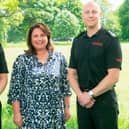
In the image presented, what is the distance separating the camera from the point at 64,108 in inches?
161

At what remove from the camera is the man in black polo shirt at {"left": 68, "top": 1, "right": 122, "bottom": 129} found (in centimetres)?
382

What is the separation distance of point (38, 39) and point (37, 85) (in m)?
0.43

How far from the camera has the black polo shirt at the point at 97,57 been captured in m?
3.82

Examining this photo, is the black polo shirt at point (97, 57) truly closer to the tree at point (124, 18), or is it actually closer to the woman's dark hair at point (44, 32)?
the woman's dark hair at point (44, 32)

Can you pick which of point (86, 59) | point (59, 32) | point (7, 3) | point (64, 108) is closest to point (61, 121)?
point (64, 108)

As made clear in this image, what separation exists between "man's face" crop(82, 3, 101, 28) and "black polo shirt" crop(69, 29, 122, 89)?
10 centimetres

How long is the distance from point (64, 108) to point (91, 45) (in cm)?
70

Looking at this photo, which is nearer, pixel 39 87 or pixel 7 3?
pixel 39 87

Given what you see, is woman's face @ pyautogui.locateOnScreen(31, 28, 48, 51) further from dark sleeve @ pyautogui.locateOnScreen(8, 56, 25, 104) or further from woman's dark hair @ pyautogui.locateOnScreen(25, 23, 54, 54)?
dark sleeve @ pyautogui.locateOnScreen(8, 56, 25, 104)

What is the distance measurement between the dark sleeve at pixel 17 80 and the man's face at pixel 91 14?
0.73 m

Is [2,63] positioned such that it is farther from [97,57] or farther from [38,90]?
[97,57]

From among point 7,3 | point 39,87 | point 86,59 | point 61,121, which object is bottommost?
point 61,121

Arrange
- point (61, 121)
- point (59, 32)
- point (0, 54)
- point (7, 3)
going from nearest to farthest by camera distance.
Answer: point (0, 54)
point (61, 121)
point (7, 3)
point (59, 32)

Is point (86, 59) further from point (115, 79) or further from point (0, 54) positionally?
point (0, 54)
